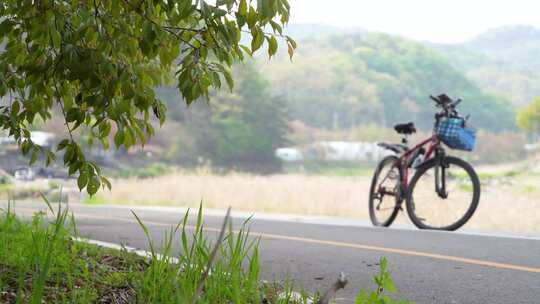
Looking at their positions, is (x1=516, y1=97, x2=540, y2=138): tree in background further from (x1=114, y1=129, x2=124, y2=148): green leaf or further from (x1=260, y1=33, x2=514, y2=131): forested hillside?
(x1=114, y1=129, x2=124, y2=148): green leaf

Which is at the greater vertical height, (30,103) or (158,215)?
(30,103)

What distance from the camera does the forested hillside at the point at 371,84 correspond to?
102 metres

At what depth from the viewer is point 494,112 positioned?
119188 mm

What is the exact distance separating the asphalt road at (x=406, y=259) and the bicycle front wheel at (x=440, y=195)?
34 centimetres

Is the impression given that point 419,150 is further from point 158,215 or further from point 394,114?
point 394,114

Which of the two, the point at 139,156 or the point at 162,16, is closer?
the point at 162,16

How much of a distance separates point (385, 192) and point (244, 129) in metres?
48.7

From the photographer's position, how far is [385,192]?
9016 mm

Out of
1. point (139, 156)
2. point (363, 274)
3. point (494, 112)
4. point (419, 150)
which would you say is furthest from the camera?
point (494, 112)

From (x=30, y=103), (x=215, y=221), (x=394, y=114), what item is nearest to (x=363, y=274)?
(x=30, y=103)

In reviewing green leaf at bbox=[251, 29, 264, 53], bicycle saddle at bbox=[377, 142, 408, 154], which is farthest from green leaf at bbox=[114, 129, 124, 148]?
bicycle saddle at bbox=[377, 142, 408, 154]

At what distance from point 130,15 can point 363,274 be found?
285 cm

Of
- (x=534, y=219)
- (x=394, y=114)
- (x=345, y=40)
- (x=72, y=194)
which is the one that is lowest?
(x=72, y=194)

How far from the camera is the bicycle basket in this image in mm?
8086
